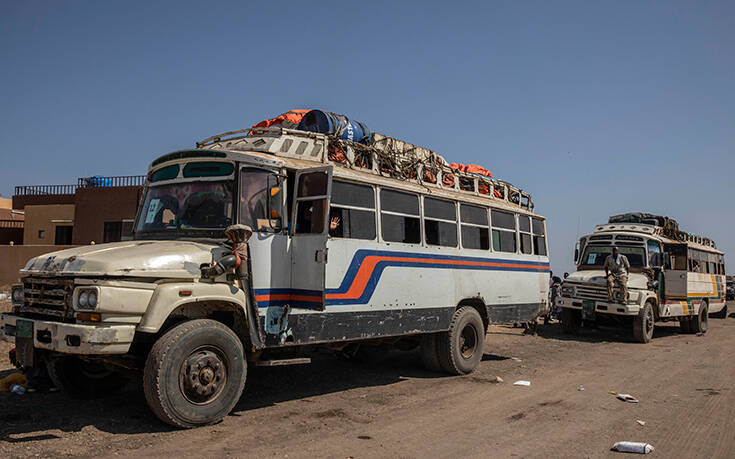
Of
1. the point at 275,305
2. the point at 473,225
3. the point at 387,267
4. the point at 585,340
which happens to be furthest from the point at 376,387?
the point at 585,340

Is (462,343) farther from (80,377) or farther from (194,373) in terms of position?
(80,377)

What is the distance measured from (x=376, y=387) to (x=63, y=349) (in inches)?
177

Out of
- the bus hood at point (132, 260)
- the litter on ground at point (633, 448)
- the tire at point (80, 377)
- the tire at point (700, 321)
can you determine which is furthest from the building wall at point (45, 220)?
the litter on ground at point (633, 448)

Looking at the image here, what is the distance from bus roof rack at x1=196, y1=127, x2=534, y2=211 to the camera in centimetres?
738

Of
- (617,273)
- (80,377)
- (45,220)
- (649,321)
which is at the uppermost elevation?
(45,220)

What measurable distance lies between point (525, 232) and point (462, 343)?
295 centimetres

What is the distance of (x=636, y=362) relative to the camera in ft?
37.3

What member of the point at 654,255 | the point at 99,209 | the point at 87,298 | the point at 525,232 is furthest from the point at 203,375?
the point at 99,209

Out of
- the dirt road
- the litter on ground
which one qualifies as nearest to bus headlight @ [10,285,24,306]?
the dirt road

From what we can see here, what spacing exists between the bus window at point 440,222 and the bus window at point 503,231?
1.30 metres

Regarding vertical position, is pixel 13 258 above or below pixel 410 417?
above

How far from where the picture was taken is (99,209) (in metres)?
28.0

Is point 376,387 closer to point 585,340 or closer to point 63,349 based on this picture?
point 63,349

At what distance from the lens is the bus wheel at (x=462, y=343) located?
9.23 meters
